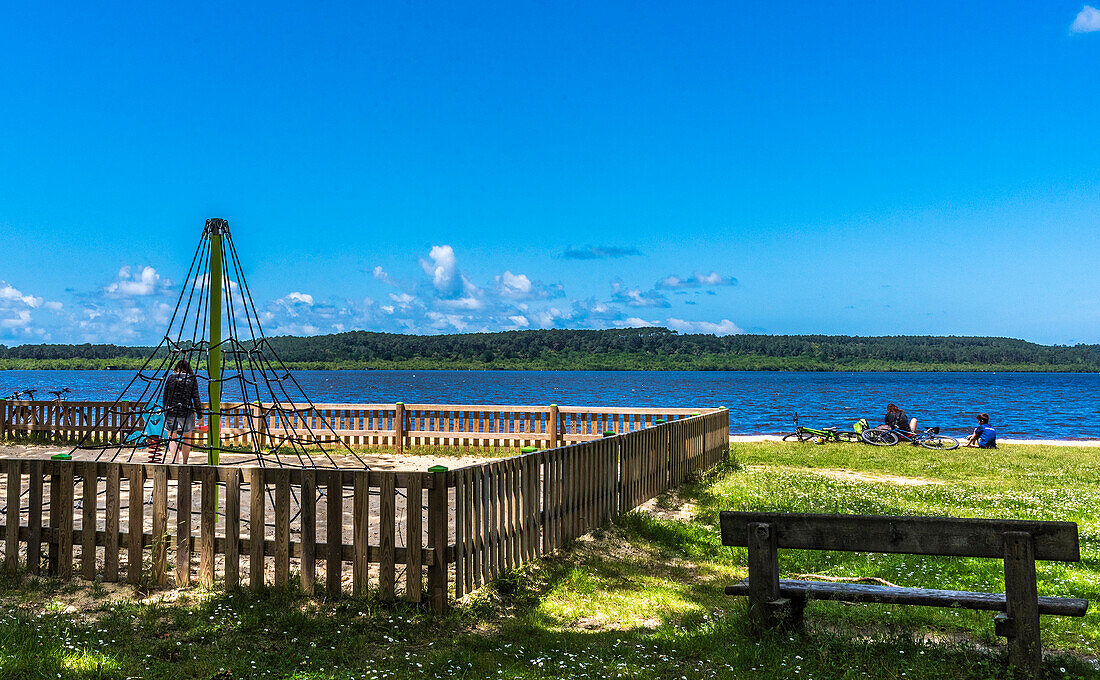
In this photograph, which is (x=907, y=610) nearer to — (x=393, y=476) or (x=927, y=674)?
(x=927, y=674)

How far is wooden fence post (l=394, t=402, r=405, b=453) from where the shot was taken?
693 inches

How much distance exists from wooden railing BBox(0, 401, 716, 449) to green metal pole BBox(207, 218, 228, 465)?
21.7ft

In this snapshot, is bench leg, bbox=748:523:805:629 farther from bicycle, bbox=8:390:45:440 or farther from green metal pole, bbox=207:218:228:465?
bicycle, bbox=8:390:45:440

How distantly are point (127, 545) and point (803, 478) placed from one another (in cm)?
1087

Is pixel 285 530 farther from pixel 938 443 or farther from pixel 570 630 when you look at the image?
pixel 938 443

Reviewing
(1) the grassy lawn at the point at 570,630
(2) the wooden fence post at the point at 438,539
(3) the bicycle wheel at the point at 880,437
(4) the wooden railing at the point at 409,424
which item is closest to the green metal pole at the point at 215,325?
(1) the grassy lawn at the point at 570,630

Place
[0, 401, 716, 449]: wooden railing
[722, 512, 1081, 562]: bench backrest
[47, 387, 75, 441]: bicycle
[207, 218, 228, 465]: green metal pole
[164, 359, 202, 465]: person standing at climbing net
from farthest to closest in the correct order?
[47, 387, 75, 441]: bicycle → [0, 401, 716, 449]: wooden railing → [164, 359, 202, 465]: person standing at climbing net → [207, 218, 228, 465]: green metal pole → [722, 512, 1081, 562]: bench backrest

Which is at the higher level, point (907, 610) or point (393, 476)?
point (393, 476)

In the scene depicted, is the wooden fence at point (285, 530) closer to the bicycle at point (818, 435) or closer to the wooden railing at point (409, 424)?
the wooden railing at point (409, 424)

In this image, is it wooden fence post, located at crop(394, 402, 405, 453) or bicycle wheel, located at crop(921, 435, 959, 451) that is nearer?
wooden fence post, located at crop(394, 402, 405, 453)

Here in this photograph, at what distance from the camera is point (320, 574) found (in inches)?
257

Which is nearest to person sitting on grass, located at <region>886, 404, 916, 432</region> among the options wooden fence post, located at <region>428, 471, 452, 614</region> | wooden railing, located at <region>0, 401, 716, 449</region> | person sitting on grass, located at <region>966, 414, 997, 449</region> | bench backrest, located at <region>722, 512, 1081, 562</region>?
person sitting on grass, located at <region>966, 414, 997, 449</region>

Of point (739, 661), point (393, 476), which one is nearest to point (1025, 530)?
point (739, 661)

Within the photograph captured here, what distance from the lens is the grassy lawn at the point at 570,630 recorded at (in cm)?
469
